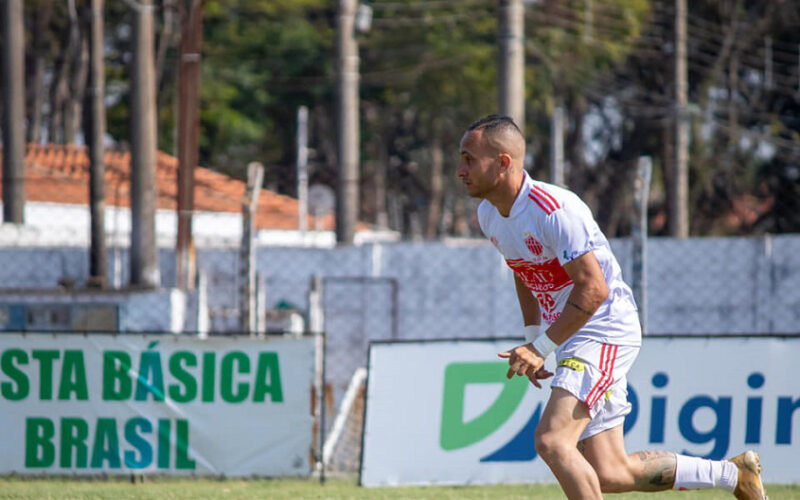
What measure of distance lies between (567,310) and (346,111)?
14.8 m

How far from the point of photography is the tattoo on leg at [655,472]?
20.4 ft

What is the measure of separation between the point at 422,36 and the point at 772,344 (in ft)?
131

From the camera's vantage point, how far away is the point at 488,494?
9203mm

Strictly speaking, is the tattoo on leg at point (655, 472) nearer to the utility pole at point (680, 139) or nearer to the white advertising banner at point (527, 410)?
the white advertising banner at point (527, 410)

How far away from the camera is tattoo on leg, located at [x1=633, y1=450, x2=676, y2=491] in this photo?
6.21 meters

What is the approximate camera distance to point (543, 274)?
5.94 meters

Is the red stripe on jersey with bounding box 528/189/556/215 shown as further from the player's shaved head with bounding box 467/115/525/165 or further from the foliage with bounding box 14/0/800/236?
the foliage with bounding box 14/0/800/236

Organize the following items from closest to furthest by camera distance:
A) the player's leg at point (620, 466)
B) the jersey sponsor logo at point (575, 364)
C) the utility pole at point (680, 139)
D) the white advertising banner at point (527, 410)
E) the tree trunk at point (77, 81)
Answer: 1. the jersey sponsor logo at point (575, 364)
2. the player's leg at point (620, 466)
3. the white advertising banner at point (527, 410)
4. the utility pole at point (680, 139)
5. the tree trunk at point (77, 81)

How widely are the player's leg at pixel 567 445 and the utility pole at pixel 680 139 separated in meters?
16.9

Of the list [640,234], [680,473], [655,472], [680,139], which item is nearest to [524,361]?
[655,472]

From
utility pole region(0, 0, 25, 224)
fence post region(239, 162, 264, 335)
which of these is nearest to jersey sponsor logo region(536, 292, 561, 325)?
fence post region(239, 162, 264, 335)

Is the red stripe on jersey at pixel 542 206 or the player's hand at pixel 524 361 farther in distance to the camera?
the red stripe on jersey at pixel 542 206

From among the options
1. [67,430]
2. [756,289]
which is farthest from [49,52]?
[67,430]

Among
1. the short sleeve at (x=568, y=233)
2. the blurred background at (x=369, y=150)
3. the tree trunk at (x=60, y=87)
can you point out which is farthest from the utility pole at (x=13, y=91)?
the tree trunk at (x=60, y=87)
